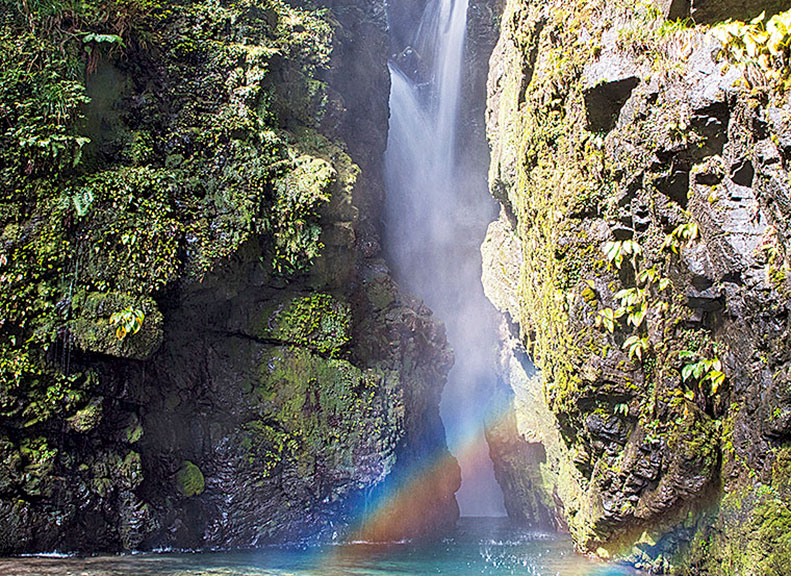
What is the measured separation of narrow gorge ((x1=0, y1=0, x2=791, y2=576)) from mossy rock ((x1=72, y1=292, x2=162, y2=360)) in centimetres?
4

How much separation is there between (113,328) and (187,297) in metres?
1.53

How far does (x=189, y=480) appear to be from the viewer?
962 centimetres

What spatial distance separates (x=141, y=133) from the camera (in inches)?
381

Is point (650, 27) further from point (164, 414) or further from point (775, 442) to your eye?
point (164, 414)

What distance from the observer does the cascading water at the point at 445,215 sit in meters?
18.2

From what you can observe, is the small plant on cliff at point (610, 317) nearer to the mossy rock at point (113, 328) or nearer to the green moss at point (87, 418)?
the mossy rock at point (113, 328)

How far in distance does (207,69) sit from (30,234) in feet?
15.1

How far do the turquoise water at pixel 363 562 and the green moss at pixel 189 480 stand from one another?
46.2 inches

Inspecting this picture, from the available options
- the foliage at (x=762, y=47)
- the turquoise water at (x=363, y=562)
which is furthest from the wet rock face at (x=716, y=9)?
the turquoise water at (x=363, y=562)

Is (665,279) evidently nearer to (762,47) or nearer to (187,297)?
(762,47)

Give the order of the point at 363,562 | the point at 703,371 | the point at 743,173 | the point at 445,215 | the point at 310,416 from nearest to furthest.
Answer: the point at 743,173 → the point at 703,371 → the point at 363,562 → the point at 310,416 → the point at 445,215

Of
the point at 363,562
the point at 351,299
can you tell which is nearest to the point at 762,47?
the point at 363,562

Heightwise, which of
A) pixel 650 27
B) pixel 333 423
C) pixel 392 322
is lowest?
pixel 333 423

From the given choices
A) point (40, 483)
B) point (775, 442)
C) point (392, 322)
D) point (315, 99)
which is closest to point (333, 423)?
point (392, 322)
